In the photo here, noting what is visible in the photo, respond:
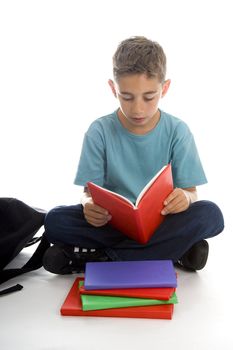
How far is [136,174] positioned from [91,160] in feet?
0.46

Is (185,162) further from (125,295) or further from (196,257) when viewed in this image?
(125,295)

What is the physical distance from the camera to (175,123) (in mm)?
1459

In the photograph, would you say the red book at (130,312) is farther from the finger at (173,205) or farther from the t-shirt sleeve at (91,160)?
the t-shirt sleeve at (91,160)

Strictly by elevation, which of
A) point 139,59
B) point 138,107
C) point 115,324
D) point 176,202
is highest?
point 139,59

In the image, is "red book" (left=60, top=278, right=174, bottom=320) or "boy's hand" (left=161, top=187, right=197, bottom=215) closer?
"red book" (left=60, top=278, right=174, bottom=320)

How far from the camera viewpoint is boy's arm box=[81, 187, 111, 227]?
128 cm

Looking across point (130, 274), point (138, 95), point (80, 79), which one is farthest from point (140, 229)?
point (80, 79)

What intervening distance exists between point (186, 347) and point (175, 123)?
2.25 ft

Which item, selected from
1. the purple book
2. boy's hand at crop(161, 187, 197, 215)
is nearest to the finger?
boy's hand at crop(161, 187, 197, 215)

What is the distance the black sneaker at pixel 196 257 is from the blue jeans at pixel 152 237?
0.06 ft

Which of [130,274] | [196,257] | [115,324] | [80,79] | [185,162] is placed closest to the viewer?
[115,324]

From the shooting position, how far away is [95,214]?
1294 millimetres

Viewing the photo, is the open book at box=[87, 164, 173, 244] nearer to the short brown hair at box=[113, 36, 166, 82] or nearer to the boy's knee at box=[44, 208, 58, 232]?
the boy's knee at box=[44, 208, 58, 232]

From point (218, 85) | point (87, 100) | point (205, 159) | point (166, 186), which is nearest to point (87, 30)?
point (87, 100)
